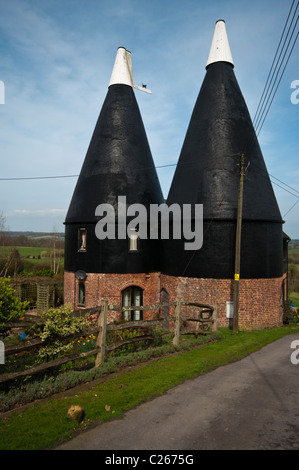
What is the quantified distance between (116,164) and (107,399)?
48.4ft

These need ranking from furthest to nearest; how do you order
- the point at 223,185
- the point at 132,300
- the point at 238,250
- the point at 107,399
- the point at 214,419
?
1. the point at 132,300
2. the point at 223,185
3. the point at 238,250
4. the point at 107,399
5. the point at 214,419

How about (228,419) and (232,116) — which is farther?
(232,116)

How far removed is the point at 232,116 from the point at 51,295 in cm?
1852

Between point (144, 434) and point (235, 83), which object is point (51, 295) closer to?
point (235, 83)

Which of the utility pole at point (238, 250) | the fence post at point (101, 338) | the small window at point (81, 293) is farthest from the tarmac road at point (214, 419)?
the small window at point (81, 293)

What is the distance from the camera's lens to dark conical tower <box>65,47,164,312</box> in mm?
18062

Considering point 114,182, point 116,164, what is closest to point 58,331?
point 114,182

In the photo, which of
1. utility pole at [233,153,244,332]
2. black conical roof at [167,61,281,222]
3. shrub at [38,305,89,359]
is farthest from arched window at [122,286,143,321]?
shrub at [38,305,89,359]

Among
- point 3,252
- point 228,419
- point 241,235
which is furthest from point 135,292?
point 3,252

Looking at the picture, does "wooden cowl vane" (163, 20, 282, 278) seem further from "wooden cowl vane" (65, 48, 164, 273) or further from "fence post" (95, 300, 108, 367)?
"fence post" (95, 300, 108, 367)

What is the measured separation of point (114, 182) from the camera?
1839 cm

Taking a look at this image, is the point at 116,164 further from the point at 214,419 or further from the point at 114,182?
the point at 214,419

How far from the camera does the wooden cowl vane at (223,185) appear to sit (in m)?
15.5

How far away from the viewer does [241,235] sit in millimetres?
15547
